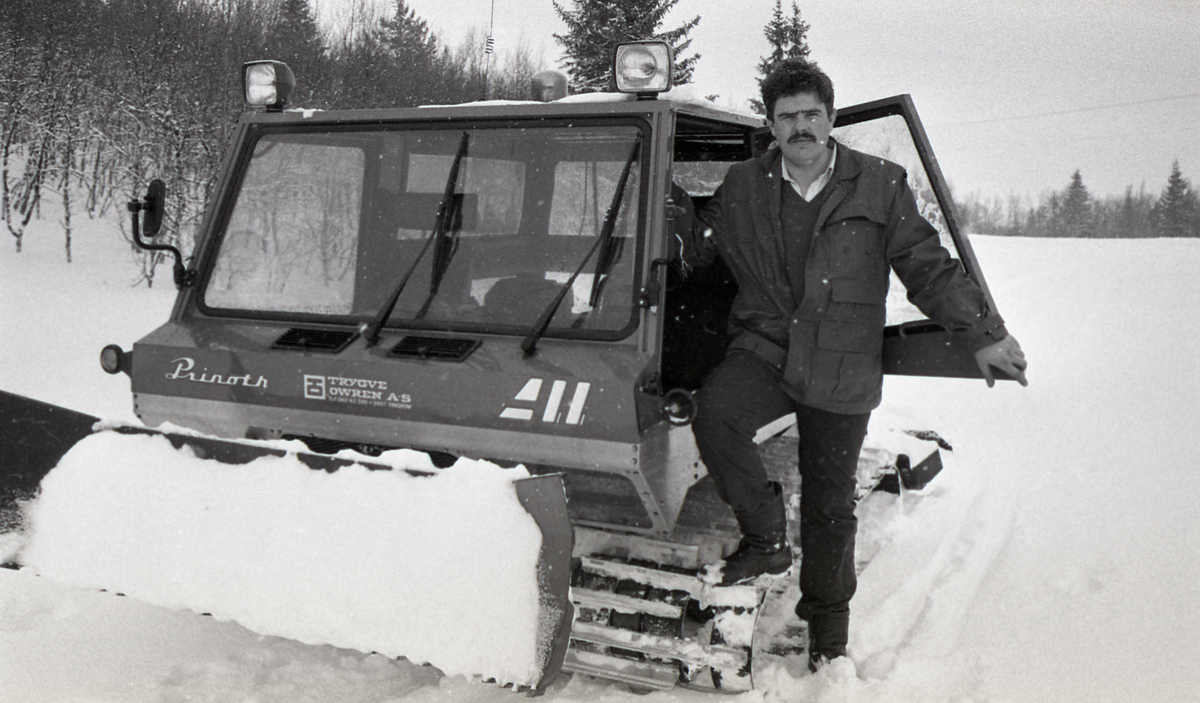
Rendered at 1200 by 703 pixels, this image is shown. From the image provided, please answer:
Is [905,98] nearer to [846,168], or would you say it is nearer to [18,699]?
[846,168]

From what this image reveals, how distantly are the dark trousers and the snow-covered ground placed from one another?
0.32m

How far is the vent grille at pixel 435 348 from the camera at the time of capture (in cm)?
317

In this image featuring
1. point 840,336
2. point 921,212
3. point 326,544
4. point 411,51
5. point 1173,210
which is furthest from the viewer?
point 411,51

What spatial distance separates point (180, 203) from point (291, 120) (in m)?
11.4

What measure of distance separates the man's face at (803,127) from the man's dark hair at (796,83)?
2 centimetres

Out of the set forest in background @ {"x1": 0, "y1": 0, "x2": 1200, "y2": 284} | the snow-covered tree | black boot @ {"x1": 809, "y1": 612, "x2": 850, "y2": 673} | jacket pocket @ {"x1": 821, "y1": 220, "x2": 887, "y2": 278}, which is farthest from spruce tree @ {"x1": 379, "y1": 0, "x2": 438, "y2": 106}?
black boot @ {"x1": 809, "y1": 612, "x2": 850, "y2": 673}

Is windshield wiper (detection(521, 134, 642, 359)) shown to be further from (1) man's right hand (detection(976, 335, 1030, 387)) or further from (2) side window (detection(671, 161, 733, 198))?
(2) side window (detection(671, 161, 733, 198))

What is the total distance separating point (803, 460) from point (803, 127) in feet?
3.69

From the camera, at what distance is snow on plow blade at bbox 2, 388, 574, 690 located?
259 centimetres

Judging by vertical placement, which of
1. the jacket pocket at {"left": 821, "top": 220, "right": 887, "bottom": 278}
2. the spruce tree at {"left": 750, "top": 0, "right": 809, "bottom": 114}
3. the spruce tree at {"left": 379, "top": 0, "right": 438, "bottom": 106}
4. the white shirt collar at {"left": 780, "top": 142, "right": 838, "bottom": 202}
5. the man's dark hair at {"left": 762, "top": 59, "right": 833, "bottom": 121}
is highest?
the spruce tree at {"left": 379, "top": 0, "right": 438, "bottom": 106}

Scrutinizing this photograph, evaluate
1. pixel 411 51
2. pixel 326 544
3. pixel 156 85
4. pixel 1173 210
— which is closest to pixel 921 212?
pixel 326 544

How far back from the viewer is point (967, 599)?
415cm

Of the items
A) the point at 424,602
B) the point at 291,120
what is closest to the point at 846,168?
the point at 424,602

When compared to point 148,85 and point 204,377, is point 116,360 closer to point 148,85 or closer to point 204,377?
point 204,377
